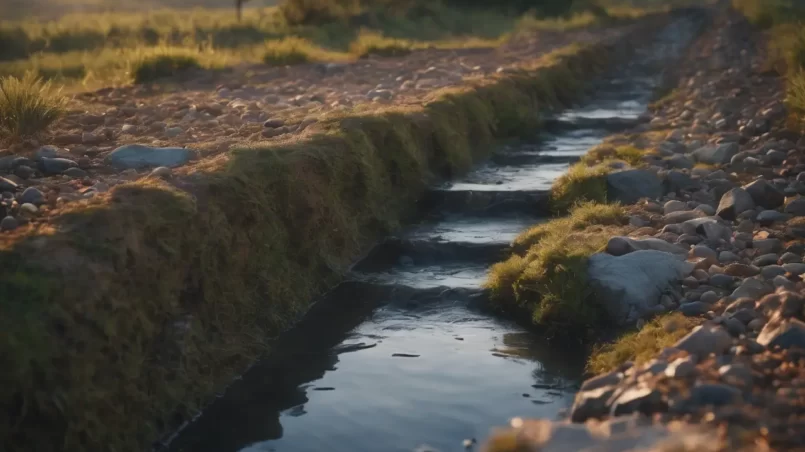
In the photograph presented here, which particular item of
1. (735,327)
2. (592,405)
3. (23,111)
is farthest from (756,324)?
(23,111)

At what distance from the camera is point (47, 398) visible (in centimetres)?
396

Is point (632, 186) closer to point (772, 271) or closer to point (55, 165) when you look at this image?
point (772, 271)

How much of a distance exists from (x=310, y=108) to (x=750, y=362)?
20.0 feet

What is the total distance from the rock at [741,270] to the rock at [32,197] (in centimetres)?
399

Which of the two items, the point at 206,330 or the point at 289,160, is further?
the point at 289,160

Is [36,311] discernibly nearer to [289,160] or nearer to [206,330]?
[206,330]

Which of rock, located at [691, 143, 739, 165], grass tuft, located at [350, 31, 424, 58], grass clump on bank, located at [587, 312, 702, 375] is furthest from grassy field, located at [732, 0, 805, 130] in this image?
grass tuft, located at [350, 31, 424, 58]

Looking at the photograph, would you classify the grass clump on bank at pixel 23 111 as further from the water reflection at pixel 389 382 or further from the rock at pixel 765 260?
the rock at pixel 765 260

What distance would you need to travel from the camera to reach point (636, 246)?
20.4 ft

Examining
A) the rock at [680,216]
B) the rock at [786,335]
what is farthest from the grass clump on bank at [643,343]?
the rock at [680,216]

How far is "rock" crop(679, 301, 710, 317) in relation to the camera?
5.39 m

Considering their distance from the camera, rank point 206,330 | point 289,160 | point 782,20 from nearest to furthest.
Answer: point 206,330
point 289,160
point 782,20

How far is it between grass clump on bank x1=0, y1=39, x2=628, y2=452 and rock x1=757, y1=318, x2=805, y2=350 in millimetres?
2789

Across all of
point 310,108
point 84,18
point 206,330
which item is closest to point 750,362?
point 206,330
